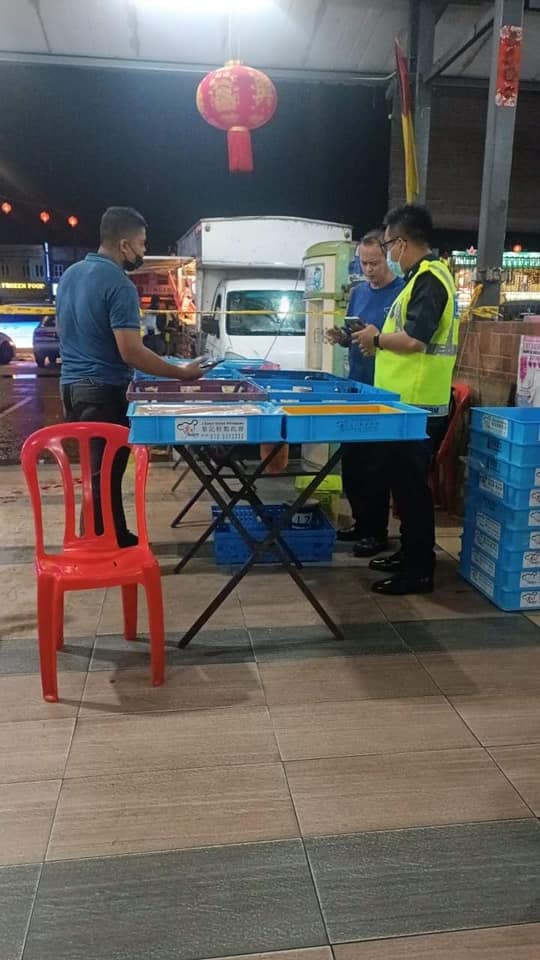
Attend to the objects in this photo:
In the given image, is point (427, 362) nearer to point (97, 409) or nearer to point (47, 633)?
point (97, 409)

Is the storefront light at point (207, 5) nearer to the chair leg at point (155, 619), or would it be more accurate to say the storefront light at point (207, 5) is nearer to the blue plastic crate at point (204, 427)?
the blue plastic crate at point (204, 427)

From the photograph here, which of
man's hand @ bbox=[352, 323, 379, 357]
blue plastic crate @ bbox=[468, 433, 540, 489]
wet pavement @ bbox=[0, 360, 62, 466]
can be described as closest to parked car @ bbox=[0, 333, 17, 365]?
wet pavement @ bbox=[0, 360, 62, 466]

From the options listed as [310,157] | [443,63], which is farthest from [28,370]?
[443,63]

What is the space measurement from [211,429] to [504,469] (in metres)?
Answer: 1.51

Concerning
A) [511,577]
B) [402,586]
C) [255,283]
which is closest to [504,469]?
[511,577]

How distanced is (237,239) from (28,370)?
1034cm

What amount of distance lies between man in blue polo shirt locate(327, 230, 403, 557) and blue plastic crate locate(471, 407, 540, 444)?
59 cm

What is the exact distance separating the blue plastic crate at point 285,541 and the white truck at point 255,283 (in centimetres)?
371

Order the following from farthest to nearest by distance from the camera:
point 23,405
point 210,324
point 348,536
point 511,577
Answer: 1. point 23,405
2. point 210,324
3. point 348,536
4. point 511,577

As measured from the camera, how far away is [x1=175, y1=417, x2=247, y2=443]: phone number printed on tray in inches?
97.3

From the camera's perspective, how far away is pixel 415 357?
3439 millimetres

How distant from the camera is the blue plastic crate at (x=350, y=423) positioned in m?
2.55

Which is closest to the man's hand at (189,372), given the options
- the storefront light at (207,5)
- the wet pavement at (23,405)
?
the wet pavement at (23,405)

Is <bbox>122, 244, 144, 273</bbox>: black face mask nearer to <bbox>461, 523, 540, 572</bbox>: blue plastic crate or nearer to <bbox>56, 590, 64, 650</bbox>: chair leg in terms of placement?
<bbox>56, 590, 64, 650</bbox>: chair leg
